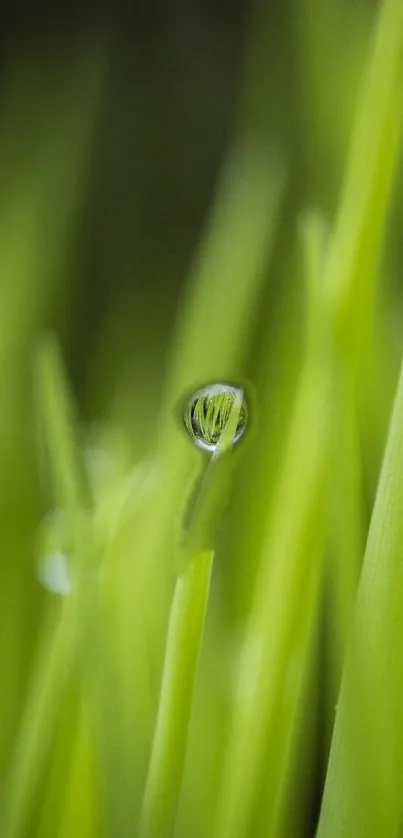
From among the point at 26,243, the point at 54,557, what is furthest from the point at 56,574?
the point at 26,243

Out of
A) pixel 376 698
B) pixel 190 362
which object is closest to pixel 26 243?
pixel 190 362

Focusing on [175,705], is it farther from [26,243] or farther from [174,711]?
[26,243]

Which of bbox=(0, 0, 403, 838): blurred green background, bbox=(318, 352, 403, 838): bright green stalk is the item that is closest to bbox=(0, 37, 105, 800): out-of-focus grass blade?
bbox=(0, 0, 403, 838): blurred green background

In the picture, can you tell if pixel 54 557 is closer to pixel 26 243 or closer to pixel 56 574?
pixel 56 574

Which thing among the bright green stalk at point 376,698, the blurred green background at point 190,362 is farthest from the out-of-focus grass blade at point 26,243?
the bright green stalk at point 376,698

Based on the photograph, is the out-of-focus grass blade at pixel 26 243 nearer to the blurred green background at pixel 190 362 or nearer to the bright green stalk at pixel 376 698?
the blurred green background at pixel 190 362

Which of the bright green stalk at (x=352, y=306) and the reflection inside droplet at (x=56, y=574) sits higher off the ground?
the bright green stalk at (x=352, y=306)

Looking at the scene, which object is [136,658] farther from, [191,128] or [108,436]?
[191,128]

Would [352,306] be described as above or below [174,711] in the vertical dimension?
above
